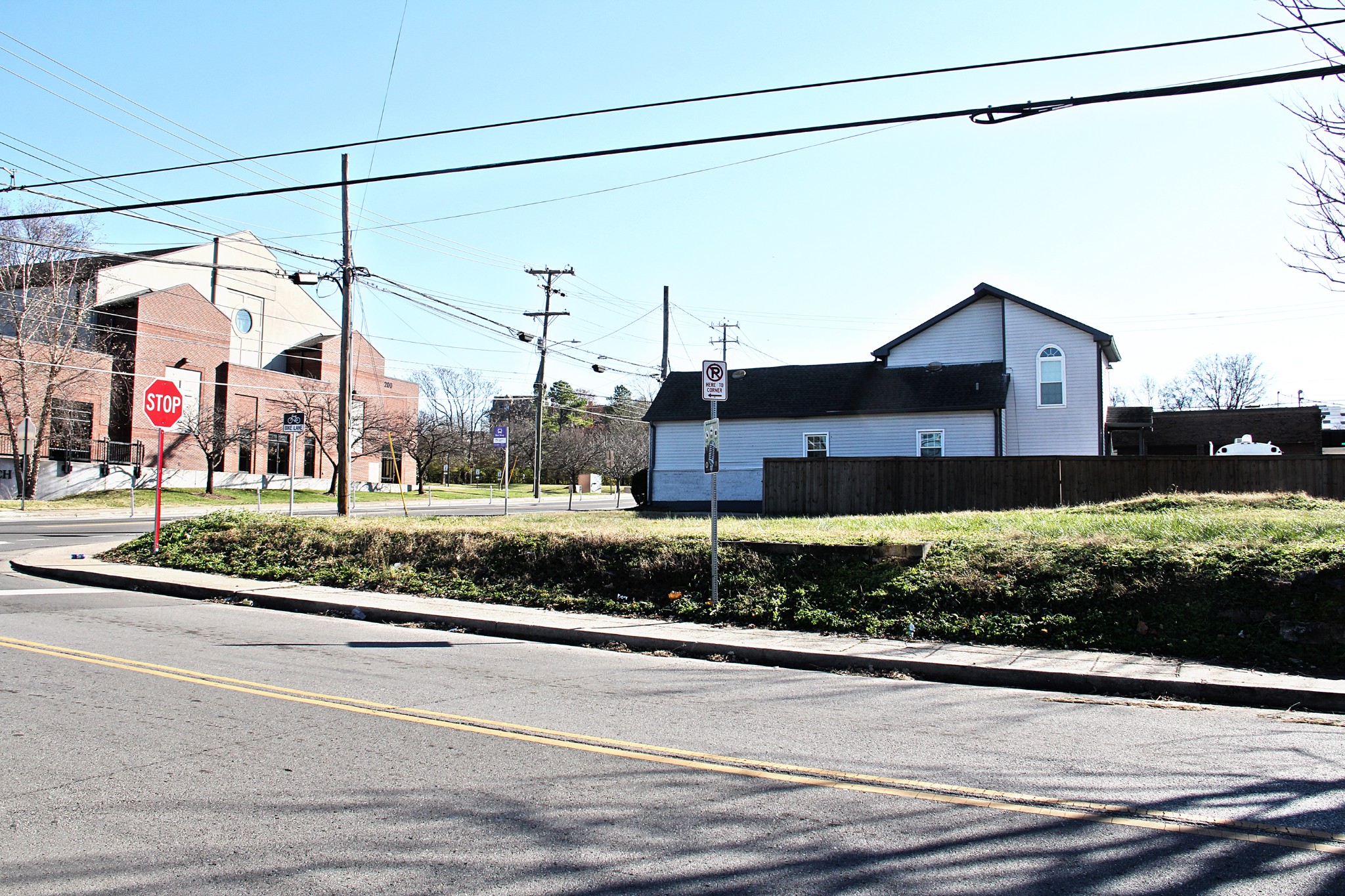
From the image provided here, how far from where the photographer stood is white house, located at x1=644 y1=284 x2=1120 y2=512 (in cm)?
2948

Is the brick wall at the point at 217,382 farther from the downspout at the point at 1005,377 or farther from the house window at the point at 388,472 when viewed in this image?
the downspout at the point at 1005,377

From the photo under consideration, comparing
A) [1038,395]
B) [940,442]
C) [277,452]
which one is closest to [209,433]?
[277,452]

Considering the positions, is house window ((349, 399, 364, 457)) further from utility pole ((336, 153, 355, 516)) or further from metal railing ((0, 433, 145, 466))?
utility pole ((336, 153, 355, 516))

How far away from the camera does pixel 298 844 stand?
4.04m

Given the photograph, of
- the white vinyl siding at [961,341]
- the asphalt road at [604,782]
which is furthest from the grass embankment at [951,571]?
the white vinyl siding at [961,341]

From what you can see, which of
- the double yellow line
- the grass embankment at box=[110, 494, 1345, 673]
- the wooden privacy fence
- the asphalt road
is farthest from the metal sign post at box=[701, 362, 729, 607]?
the wooden privacy fence

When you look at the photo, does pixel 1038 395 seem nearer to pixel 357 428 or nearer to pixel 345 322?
pixel 345 322

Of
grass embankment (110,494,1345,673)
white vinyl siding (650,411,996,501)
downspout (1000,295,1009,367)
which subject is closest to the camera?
grass embankment (110,494,1345,673)

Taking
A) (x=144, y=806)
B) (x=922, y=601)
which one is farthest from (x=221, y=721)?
(x=922, y=601)

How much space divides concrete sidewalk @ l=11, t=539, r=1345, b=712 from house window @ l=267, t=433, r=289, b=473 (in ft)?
150

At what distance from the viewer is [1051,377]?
98.4 ft

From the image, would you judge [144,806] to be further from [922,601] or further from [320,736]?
[922,601]

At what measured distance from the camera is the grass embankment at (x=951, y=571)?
8.69 metres

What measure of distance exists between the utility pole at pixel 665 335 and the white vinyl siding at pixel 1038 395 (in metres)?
18.8
